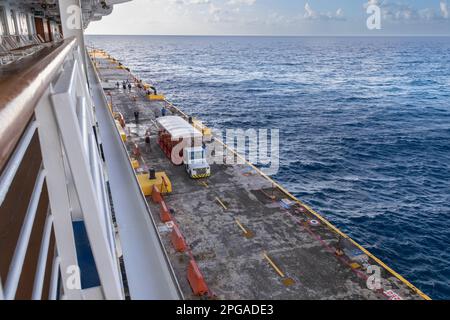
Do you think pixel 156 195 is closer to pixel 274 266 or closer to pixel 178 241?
pixel 178 241

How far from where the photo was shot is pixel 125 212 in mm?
7582

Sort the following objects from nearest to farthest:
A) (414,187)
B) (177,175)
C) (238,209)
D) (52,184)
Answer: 1. (52,184)
2. (238,209)
3. (177,175)
4. (414,187)

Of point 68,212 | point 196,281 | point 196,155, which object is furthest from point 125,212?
point 196,155

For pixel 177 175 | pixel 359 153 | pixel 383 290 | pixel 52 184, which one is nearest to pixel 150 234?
pixel 52 184

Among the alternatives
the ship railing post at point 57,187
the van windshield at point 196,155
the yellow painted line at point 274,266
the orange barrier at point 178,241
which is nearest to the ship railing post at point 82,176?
the ship railing post at point 57,187

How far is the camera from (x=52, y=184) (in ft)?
11.7

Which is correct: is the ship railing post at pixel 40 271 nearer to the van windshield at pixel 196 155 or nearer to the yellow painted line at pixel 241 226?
the yellow painted line at pixel 241 226

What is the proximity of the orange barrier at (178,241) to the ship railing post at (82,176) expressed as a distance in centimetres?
1715

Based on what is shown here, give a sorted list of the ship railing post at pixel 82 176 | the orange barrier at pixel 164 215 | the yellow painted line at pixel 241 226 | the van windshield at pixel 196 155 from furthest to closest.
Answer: the van windshield at pixel 196 155 < the orange barrier at pixel 164 215 < the yellow painted line at pixel 241 226 < the ship railing post at pixel 82 176

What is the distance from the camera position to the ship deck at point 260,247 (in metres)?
17.8

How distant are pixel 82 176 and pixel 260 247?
62.0ft

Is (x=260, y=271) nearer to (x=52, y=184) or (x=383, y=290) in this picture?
(x=383, y=290)
